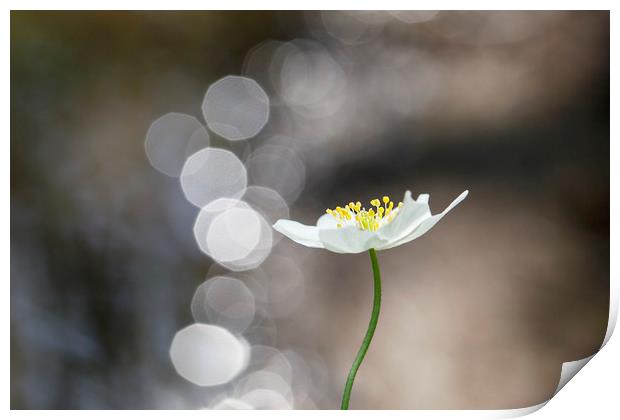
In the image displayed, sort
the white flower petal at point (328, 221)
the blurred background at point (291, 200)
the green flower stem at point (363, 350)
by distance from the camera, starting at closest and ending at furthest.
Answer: the green flower stem at point (363, 350)
the white flower petal at point (328, 221)
the blurred background at point (291, 200)

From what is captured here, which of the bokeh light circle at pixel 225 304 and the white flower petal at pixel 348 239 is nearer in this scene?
the white flower petal at pixel 348 239

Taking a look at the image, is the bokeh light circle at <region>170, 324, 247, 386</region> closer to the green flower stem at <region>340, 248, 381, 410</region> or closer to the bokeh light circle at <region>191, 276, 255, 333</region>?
the bokeh light circle at <region>191, 276, 255, 333</region>

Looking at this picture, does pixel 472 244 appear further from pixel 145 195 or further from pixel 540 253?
pixel 145 195

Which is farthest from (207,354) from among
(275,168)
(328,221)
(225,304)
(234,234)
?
(328,221)

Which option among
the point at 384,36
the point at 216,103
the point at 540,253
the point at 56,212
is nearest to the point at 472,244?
the point at 540,253

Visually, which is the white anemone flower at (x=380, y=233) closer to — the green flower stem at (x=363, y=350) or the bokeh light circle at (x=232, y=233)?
the green flower stem at (x=363, y=350)

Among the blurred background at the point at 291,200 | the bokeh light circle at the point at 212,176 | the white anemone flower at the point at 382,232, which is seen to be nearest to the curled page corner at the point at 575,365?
the white anemone flower at the point at 382,232

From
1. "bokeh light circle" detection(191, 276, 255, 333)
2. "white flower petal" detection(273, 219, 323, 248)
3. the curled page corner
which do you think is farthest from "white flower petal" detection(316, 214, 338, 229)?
"bokeh light circle" detection(191, 276, 255, 333)
